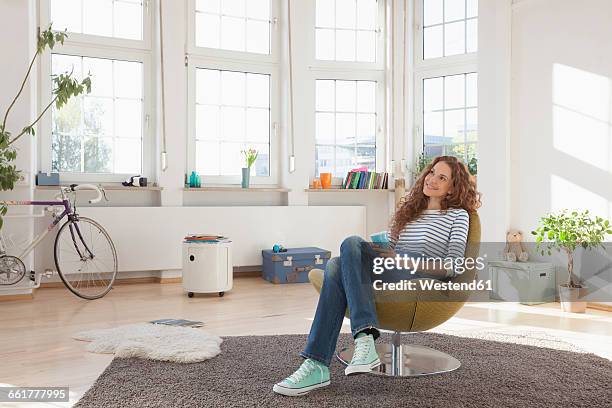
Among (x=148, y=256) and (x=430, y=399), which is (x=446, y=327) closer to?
(x=430, y=399)

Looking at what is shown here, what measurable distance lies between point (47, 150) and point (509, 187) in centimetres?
398

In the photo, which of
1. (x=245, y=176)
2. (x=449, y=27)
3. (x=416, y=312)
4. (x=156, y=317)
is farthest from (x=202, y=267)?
(x=449, y=27)

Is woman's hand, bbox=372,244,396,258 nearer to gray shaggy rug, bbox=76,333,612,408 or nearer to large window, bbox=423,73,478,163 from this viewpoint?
gray shaggy rug, bbox=76,333,612,408

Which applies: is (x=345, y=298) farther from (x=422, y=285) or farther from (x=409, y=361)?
(x=409, y=361)

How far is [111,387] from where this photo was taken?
99.7 inches

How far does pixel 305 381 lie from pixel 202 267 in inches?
103

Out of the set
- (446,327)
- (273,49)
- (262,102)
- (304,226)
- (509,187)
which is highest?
(273,49)

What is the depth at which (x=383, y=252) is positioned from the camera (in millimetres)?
2768

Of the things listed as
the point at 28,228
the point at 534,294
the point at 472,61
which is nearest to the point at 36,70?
the point at 28,228

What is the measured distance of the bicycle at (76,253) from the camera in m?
4.66

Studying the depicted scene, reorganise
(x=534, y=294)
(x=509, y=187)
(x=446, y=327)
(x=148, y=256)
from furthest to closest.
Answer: (x=148, y=256), (x=509, y=187), (x=534, y=294), (x=446, y=327)

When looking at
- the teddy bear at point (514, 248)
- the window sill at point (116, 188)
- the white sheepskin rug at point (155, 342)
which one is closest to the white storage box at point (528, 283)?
the teddy bear at point (514, 248)

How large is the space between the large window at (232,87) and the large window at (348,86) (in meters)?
0.50

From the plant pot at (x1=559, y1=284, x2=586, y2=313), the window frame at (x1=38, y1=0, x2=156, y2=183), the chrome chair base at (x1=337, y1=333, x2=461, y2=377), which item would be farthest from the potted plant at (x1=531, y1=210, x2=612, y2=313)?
the window frame at (x1=38, y1=0, x2=156, y2=183)
